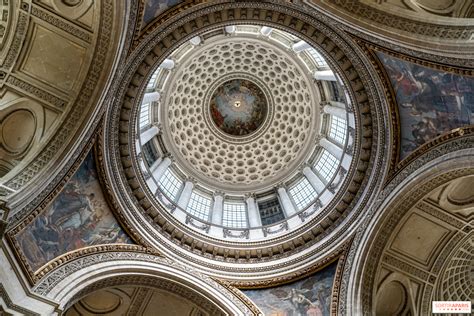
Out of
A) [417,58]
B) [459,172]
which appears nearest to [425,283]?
[459,172]

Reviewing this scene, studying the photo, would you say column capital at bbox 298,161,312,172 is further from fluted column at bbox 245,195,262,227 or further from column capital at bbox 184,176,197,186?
column capital at bbox 184,176,197,186

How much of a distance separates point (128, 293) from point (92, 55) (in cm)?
879

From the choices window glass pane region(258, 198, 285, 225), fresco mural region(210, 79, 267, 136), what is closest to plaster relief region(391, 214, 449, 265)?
window glass pane region(258, 198, 285, 225)

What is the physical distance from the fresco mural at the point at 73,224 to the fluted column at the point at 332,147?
→ 1129cm

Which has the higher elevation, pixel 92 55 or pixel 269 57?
pixel 269 57

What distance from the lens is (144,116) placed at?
23516 mm

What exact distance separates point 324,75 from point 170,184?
10.2 meters

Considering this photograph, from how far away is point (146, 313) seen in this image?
55.6 ft

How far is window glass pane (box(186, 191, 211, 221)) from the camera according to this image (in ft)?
72.9

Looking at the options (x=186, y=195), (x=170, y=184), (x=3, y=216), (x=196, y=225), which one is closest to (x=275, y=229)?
(x=196, y=225)

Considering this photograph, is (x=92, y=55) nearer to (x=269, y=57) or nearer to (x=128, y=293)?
(x=128, y=293)

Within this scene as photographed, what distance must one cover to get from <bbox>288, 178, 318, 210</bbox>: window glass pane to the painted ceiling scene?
0.91 meters

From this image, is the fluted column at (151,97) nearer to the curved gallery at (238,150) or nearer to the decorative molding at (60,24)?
the curved gallery at (238,150)

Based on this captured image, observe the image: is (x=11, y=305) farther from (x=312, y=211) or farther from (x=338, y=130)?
(x=338, y=130)
